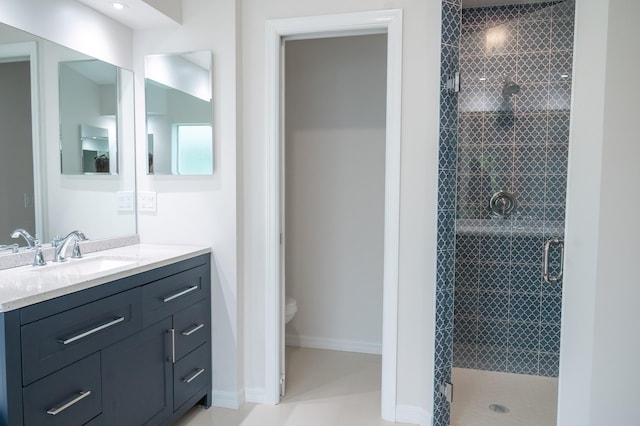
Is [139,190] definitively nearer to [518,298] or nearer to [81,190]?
[81,190]

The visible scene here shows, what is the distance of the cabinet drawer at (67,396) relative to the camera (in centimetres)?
134

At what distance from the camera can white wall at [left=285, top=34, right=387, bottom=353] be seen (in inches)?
126

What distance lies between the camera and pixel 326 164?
10.8ft

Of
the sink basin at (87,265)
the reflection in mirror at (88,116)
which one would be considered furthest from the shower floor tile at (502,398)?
the reflection in mirror at (88,116)

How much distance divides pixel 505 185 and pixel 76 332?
2481mm

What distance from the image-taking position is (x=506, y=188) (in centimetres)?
267

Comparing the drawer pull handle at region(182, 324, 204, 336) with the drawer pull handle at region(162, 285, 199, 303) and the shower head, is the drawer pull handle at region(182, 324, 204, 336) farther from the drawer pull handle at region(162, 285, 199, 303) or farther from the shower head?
the shower head

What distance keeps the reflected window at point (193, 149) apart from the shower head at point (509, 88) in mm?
1885

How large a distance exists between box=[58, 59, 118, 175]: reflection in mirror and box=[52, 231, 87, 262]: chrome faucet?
1.13 feet

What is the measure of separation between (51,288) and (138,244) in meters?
1.15

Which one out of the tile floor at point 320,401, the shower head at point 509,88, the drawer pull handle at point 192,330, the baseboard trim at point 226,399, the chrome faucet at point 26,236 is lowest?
the tile floor at point 320,401

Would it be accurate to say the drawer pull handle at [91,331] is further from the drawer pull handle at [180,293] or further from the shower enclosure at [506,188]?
the shower enclosure at [506,188]

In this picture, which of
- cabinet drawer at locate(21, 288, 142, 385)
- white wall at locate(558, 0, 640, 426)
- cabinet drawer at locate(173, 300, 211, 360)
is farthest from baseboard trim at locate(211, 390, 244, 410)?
white wall at locate(558, 0, 640, 426)

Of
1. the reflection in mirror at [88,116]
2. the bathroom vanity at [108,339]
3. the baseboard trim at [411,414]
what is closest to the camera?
the bathroom vanity at [108,339]
